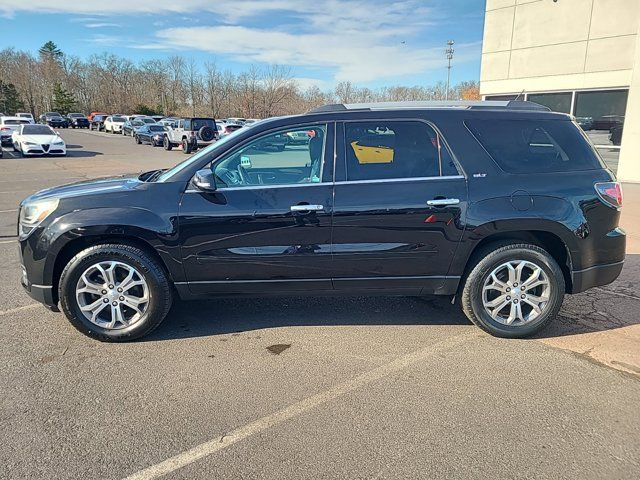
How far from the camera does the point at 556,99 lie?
521 inches

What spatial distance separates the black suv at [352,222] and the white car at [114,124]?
47.2 meters

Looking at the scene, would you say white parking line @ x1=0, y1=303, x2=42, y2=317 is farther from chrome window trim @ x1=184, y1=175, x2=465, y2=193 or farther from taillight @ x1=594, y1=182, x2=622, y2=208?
A: taillight @ x1=594, y1=182, x2=622, y2=208

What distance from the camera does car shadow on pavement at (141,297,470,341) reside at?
4070 mm

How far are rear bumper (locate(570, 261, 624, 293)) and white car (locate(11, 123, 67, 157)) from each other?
22.7 metres

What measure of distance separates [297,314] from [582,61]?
12212 millimetres

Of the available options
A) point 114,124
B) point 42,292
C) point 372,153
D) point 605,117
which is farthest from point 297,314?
point 114,124

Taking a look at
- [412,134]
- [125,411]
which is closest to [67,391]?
[125,411]

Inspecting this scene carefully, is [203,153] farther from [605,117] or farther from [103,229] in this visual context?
[605,117]

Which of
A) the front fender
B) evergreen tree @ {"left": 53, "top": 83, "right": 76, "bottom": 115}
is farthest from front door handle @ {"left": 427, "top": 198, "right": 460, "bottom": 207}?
evergreen tree @ {"left": 53, "top": 83, "right": 76, "bottom": 115}

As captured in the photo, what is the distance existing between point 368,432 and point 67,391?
2.01m

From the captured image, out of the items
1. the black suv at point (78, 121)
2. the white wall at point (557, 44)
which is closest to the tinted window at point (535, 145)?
the white wall at point (557, 44)

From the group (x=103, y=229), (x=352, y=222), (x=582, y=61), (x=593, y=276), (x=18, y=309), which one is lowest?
(x=18, y=309)

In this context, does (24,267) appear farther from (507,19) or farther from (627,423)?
(507,19)

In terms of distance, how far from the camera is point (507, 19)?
14016mm
